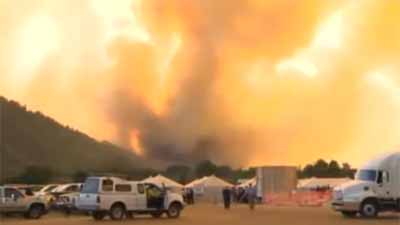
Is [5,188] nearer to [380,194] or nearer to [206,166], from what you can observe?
[380,194]

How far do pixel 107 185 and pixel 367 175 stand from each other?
44.6 ft

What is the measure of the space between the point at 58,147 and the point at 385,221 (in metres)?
117

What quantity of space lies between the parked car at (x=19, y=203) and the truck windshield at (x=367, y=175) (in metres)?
17.6

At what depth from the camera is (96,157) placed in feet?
523

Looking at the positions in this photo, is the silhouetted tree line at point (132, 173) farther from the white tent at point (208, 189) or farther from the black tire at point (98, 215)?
the black tire at point (98, 215)

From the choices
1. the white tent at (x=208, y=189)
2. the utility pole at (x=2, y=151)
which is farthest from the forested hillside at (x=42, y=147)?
the white tent at (x=208, y=189)

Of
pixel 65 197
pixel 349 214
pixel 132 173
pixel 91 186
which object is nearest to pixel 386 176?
pixel 349 214

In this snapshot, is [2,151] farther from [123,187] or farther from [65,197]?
[123,187]

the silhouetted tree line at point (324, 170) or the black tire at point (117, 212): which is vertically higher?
the silhouetted tree line at point (324, 170)

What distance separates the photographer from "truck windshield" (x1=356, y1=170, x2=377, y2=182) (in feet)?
146

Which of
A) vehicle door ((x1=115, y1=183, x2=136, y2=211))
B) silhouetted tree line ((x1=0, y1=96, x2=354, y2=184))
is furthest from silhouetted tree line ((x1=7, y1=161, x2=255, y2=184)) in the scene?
vehicle door ((x1=115, y1=183, x2=136, y2=211))

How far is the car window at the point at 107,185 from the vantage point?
142 ft

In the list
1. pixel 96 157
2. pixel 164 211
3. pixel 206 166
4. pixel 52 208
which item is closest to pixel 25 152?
pixel 96 157

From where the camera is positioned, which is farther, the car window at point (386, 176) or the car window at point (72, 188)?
the car window at point (72, 188)
